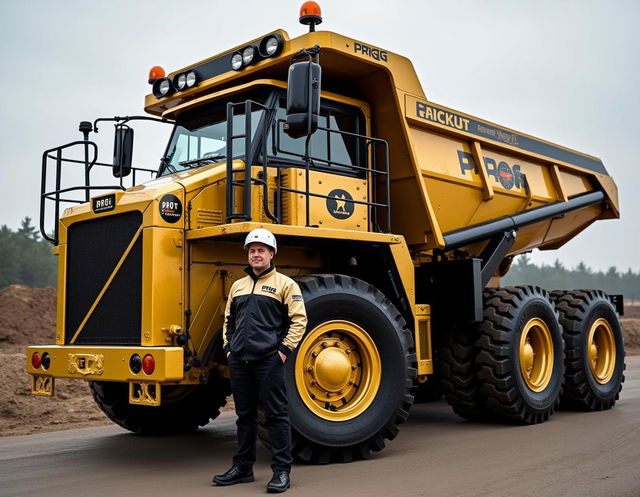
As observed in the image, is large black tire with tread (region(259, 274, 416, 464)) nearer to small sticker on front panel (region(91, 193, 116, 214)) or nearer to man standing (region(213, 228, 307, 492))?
man standing (region(213, 228, 307, 492))

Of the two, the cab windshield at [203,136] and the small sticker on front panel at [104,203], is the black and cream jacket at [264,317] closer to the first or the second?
the small sticker on front panel at [104,203]

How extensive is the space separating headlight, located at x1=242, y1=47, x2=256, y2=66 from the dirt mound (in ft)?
39.3

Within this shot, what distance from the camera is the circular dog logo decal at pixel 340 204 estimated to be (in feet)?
22.9

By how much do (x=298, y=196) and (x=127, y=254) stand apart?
1536mm

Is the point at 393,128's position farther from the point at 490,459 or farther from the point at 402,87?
the point at 490,459

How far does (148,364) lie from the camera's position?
574cm

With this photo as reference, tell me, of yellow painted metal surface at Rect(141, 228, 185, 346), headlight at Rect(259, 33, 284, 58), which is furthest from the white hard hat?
headlight at Rect(259, 33, 284, 58)

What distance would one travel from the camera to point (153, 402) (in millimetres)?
5695

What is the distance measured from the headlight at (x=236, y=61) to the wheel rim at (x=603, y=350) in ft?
18.4

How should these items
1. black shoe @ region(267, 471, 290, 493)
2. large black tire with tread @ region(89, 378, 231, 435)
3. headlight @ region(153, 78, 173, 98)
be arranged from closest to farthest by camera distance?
black shoe @ region(267, 471, 290, 493)
large black tire with tread @ region(89, 378, 231, 435)
headlight @ region(153, 78, 173, 98)

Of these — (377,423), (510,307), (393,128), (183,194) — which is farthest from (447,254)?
(183,194)

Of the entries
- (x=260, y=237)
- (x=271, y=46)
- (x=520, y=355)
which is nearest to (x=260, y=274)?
(x=260, y=237)

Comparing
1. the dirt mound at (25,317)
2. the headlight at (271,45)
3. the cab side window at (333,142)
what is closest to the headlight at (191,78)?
the headlight at (271,45)

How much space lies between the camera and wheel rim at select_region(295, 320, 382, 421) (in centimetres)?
620
